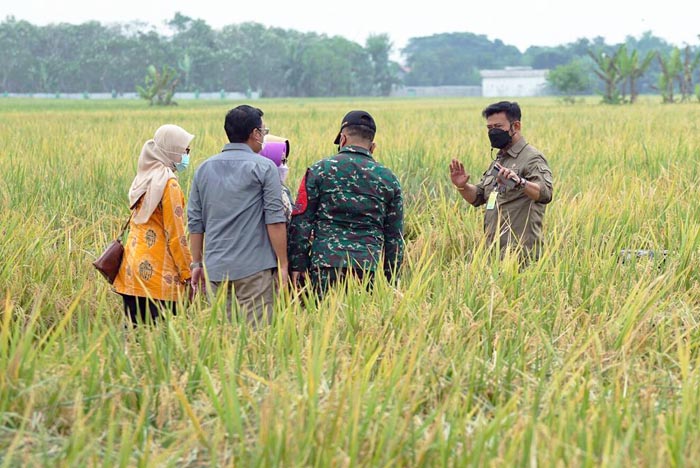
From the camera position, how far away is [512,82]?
97.1m

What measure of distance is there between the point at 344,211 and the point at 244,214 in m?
0.41

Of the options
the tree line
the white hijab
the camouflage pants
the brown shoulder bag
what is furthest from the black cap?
the tree line

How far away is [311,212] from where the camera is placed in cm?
395

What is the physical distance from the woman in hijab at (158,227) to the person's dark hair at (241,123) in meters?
0.20

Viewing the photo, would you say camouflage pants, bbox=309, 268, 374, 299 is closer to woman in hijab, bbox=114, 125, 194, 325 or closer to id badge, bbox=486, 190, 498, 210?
woman in hijab, bbox=114, 125, 194, 325

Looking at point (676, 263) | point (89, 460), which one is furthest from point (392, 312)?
point (676, 263)

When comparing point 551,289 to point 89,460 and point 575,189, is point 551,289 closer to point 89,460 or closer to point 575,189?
point 89,460

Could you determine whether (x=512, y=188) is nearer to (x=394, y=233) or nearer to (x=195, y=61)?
(x=394, y=233)

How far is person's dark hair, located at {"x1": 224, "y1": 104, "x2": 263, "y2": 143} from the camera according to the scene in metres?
3.84

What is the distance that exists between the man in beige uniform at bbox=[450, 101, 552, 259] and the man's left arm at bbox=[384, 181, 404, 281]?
0.42 metres

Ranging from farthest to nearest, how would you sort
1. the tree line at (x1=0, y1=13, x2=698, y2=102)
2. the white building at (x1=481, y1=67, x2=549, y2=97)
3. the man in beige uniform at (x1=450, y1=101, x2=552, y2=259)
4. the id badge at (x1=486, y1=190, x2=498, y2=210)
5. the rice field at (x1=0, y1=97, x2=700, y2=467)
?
the white building at (x1=481, y1=67, x2=549, y2=97) < the tree line at (x1=0, y1=13, x2=698, y2=102) < the man in beige uniform at (x1=450, y1=101, x2=552, y2=259) < the id badge at (x1=486, y1=190, x2=498, y2=210) < the rice field at (x1=0, y1=97, x2=700, y2=467)

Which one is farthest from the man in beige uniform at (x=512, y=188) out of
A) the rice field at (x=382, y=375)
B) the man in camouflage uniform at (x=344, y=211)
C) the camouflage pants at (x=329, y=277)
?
Answer: the camouflage pants at (x=329, y=277)

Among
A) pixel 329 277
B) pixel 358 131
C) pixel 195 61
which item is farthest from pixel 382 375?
pixel 195 61

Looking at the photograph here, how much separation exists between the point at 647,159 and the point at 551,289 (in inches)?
204
